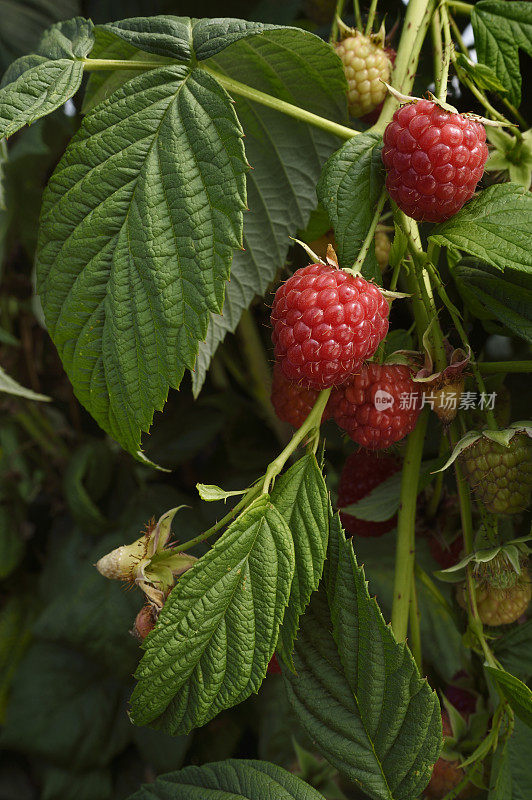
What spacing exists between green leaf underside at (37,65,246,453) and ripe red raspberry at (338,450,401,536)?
9.2 inches

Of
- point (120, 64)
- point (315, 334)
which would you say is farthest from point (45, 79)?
point (315, 334)

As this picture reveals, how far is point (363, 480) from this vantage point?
26.1 inches

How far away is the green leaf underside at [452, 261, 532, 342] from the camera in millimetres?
513

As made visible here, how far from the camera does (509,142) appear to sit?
22.1 inches

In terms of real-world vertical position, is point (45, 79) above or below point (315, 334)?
above

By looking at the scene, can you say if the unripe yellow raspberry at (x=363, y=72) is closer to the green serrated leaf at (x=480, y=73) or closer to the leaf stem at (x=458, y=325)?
the green serrated leaf at (x=480, y=73)

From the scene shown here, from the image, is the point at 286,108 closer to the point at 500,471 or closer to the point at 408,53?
the point at 408,53

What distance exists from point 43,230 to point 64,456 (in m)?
0.67

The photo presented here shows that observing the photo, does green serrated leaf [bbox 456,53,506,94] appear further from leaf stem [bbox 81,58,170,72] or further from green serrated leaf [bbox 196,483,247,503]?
green serrated leaf [bbox 196,483,247,503]

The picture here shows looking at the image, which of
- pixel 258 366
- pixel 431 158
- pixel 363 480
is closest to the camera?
pixel 431 158

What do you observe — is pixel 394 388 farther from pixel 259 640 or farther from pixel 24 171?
pixel 24 171

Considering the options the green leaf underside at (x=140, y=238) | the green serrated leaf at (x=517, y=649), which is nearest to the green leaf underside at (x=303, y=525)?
the green leaf underside at (x=140, y=238)

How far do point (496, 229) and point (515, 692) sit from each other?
33 cm

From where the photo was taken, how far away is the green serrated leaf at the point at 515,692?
1.62 ft
